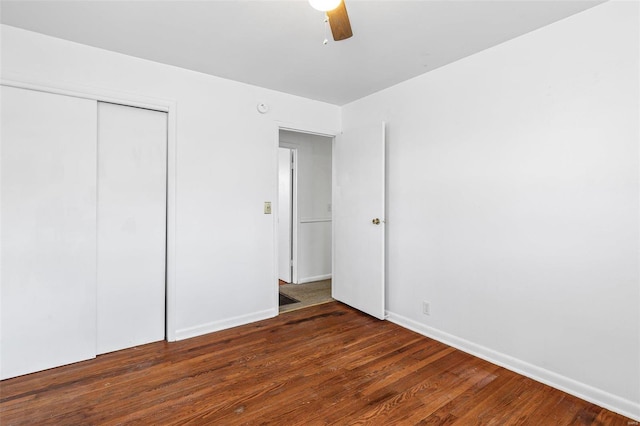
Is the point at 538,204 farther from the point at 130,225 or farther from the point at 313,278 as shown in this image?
the point at 313,278

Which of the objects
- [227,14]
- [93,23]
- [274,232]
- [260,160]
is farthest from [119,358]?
[227,14]

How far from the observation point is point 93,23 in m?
2.09

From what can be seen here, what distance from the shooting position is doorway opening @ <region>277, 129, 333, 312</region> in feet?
15.1

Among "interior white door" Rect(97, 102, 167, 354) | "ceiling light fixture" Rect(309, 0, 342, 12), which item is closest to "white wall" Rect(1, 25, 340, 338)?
"interior white door" Rect(97, 102, 167, 354)

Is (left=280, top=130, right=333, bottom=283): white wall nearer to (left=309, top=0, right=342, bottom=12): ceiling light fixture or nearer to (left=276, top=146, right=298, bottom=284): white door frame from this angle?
(left=276, top=146, right=298, bottom=284): white door frame

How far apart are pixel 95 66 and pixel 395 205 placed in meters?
2.75

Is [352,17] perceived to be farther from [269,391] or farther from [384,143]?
[269,391]

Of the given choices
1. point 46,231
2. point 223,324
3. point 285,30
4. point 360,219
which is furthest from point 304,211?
point 46,231

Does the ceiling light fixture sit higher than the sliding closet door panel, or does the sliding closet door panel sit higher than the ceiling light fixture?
the ceiling light fixture

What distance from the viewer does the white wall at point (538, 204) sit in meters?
1.83

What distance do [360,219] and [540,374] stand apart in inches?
76.0

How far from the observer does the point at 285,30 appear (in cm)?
216

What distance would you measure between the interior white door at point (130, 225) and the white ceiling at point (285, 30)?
578mm

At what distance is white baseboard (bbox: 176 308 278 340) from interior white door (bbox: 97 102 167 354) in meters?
0.20
